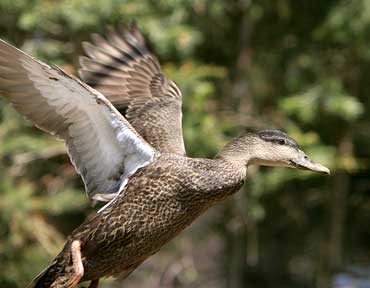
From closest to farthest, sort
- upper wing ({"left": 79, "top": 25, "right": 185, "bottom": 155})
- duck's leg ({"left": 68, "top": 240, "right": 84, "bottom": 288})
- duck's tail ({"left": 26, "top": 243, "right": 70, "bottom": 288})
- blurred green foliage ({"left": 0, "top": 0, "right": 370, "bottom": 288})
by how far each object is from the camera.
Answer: duck's leg ({"left": 68, "top": 240, "right": 84, "bottom": 288}) < duck's tail ({"left": 26, "top": 243, "right": 70, "bottom": 288}) < upper wing ({"left": 79, "top": 25, "right": 185, "bottom": 155}) < blurred green foliage ({"left": 0, "top": 0, "right": 370, "bottom": 288})

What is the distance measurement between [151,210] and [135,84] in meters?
1.27

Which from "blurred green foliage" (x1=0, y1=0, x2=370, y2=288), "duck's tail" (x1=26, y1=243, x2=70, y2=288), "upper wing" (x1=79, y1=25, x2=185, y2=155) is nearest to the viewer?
"duck's tail" (x1=26, y1=243, x2=70, y2=288)

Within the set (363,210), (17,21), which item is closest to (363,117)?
(363,210)

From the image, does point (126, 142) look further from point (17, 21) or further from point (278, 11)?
point (278, 11)

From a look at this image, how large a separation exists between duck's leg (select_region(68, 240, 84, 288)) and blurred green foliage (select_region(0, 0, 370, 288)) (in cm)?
276

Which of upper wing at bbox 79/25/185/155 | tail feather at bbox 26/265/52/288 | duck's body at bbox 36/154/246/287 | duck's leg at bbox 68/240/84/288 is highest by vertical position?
upper wing at bbox 79/25/185/155

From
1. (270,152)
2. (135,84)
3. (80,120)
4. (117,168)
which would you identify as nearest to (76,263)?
(117,168)

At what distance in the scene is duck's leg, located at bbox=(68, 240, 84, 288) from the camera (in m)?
5.17

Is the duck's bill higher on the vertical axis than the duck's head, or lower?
lower

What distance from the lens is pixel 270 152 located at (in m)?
5.47

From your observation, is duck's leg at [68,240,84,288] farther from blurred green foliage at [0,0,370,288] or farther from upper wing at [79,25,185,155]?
blurred green foliage at [0,0,370,288]

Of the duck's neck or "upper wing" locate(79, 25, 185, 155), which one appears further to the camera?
"upper wing" locate(79, 25, 185, 155)

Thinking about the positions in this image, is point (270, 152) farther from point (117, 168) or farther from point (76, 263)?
point (76, 263)

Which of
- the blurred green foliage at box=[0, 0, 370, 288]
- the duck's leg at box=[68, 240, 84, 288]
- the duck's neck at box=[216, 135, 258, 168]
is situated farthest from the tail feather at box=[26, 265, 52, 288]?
the blurred green foliage at box=[0, 0, 370, 288]
